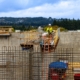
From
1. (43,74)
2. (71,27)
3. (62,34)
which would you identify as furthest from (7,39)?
(71,27)

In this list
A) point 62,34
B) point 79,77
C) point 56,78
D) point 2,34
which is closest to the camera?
point 56,78

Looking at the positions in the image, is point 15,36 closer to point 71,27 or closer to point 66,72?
point 66,72

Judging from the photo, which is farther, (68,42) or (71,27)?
(71,27)

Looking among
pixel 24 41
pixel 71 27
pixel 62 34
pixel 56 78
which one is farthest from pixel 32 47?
pixel 71 27

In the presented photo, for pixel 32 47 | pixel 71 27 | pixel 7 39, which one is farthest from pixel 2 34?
pixel 71 27

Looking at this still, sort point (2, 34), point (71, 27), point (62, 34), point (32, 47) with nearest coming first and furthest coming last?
point (32, 47)
point (2, 34)
point (62, 34)
point (71, 27)

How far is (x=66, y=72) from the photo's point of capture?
12.9m

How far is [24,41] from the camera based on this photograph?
2227 cm

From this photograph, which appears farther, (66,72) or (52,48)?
(52,48)

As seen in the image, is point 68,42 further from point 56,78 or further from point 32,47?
point 56,78

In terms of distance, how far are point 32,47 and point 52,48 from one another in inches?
43.0

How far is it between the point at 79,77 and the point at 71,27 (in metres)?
55.1

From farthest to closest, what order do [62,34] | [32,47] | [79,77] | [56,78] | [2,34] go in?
[62,34]
[2,34]
[32,47]
[79,77]
[56,78]

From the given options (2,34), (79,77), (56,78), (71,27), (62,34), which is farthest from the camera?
(71,27)
